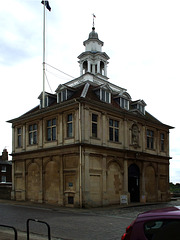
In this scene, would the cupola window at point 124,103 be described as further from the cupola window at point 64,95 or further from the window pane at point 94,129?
the window pane at point 94,129

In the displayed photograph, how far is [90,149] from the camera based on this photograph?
26219mm

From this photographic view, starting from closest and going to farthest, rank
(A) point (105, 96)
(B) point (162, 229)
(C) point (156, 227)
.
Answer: (B) point (162, 229) → (C) point (156, 227) → (A) point (105, 96)

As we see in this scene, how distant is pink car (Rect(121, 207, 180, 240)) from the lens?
13.9ft

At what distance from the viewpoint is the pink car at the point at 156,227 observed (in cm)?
424

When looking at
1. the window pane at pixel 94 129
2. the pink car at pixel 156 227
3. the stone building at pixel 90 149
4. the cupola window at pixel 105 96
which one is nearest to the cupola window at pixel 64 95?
the stone building at pixel 90 149

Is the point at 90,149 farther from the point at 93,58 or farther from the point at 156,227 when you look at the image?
the point at 156,227

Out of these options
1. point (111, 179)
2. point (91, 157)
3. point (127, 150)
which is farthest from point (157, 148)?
point (91, 157)

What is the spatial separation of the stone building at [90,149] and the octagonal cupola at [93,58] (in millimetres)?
126

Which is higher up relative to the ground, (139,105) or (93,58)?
(93,58)

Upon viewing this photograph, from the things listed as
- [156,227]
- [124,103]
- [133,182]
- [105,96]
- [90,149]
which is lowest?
[133,182]

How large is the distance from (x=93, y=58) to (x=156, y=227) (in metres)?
33.5

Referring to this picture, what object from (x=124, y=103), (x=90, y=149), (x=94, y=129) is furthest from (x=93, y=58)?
(x=90, y=149)

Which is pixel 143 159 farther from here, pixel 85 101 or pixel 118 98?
pixel 85 101

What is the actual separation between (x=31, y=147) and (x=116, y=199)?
34.2ft
